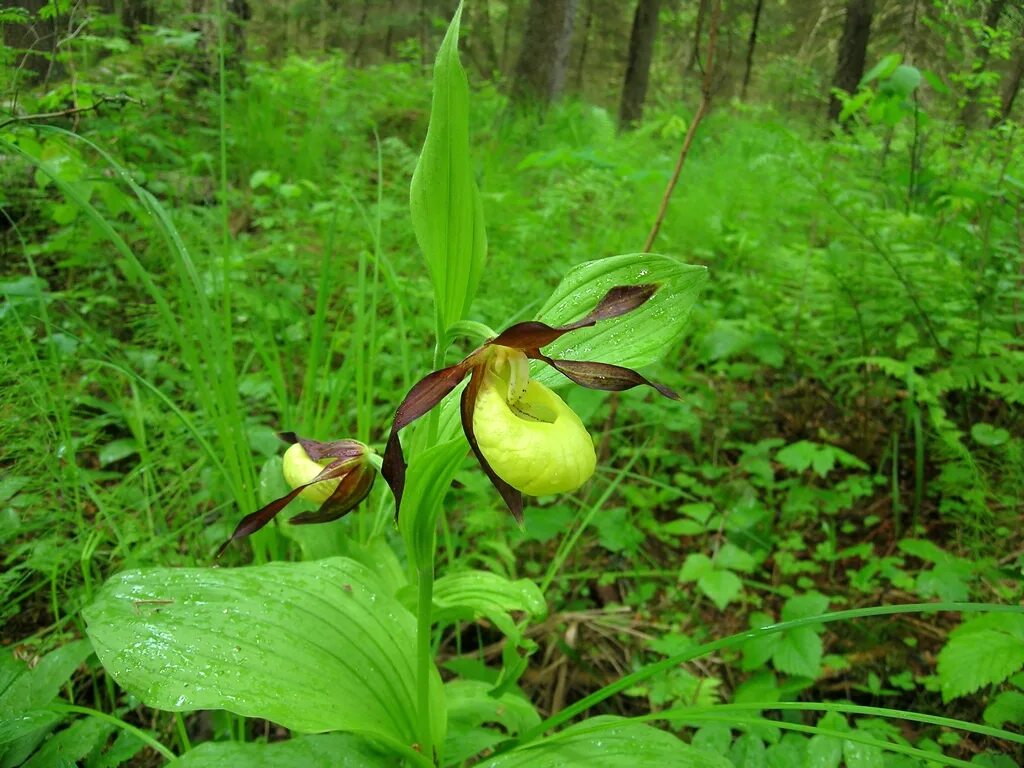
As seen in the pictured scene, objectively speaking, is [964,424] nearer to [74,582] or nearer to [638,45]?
[74,582]

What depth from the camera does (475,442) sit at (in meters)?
0.84

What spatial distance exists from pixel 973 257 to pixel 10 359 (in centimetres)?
288

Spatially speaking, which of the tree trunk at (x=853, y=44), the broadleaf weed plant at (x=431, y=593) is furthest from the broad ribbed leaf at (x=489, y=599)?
the tree trunk at (x=853, y=44)

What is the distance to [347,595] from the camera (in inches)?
42.3

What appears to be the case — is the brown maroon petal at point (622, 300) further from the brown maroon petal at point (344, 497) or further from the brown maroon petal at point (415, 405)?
the brown maroon petal at point (344, 497)

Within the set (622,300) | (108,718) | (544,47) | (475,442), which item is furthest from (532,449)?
(544,47)

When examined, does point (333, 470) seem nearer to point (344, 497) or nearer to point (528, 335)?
point (344, 497)

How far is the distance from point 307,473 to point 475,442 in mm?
333

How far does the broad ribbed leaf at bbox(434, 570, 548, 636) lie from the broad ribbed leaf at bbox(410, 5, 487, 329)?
52 centimetres

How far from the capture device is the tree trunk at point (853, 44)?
5566 millimetres

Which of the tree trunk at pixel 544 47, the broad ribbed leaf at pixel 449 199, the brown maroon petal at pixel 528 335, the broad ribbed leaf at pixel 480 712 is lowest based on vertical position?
the broad ribbed leaf at pixel 480 712

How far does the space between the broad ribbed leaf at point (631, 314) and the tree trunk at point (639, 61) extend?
645 cm

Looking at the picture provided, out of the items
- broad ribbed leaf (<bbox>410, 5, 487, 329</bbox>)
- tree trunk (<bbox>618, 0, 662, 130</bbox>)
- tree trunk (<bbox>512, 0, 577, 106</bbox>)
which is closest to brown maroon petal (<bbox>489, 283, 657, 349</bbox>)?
broad ribbed leaf (<bbox>410, 5, 487, 329</bbox>)

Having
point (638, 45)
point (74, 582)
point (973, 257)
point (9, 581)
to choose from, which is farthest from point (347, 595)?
point (638, 45)
